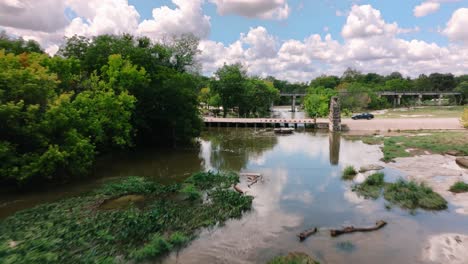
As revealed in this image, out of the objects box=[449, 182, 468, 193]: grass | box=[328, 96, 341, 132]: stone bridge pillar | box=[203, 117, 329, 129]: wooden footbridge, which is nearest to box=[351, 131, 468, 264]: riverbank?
box=[449, 182, 468, 193]: grass

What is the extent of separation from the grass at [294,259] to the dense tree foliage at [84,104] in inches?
519

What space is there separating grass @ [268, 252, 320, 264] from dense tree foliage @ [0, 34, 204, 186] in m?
13.2

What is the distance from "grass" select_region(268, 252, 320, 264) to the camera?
10.1 meters

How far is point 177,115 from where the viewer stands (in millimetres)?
32219

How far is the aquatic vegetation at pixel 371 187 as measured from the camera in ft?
58.1

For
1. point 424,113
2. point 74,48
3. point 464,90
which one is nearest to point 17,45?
point 74,48

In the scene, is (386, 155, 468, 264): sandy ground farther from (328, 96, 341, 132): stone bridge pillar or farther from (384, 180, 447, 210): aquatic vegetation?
(328, 96, 341, 132): stone bridge pillar

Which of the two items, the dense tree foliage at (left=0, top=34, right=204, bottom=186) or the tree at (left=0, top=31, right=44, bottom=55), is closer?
the dense tree foliage at (left=0, top=34, right=204, bottom=186)

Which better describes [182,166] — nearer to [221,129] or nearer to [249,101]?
[221,129]

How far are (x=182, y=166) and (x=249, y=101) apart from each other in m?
43.4

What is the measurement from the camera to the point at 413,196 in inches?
649

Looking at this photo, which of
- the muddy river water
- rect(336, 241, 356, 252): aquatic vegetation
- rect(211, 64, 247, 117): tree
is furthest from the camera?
rect(211, 64, 247, 117): tree

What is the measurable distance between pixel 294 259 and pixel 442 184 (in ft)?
47.4

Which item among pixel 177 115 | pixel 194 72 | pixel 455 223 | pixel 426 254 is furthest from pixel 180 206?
pixel 194 72
